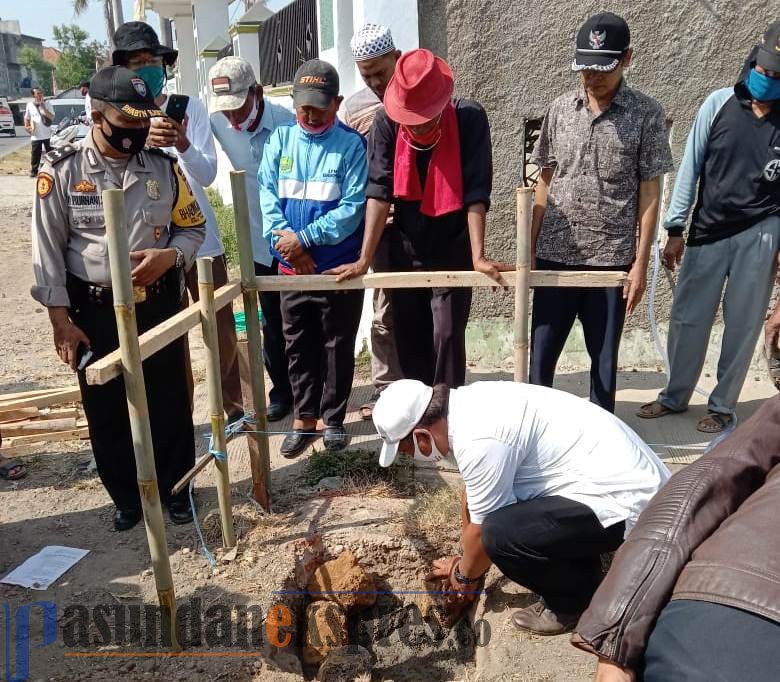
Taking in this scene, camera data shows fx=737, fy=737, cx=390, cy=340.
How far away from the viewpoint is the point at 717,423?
4.25 meters

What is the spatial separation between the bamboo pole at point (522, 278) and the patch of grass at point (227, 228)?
18.1 feet

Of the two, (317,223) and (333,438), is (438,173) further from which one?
(333,438)

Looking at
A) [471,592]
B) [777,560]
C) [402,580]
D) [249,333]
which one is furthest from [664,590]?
[249,333]

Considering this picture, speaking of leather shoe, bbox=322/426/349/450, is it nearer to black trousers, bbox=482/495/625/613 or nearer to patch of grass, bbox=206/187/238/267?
black trousers, bbox=482/495/625/613

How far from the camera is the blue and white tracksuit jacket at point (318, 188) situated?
3.76 meters

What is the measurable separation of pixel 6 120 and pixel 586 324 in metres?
35.2

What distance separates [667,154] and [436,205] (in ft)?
3.73

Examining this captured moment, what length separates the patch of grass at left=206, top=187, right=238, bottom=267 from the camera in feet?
29.9

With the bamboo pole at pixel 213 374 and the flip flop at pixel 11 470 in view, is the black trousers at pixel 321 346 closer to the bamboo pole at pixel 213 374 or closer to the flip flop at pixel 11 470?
the bamboo pole at pixel 213 374

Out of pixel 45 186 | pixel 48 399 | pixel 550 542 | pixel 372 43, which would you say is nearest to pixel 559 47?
pixel 372 43

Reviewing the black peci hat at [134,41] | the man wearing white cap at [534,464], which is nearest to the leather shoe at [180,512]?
the man wearing white cap at [534,464]

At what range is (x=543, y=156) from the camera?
150 inches

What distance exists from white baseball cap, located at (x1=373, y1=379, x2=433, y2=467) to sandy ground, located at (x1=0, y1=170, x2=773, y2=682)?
901mm

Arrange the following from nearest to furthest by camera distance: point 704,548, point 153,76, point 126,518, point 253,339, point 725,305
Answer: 1. point 704,548
2. point 253,339
3. point 126,518
4. point 153,76
5. point 725,305
